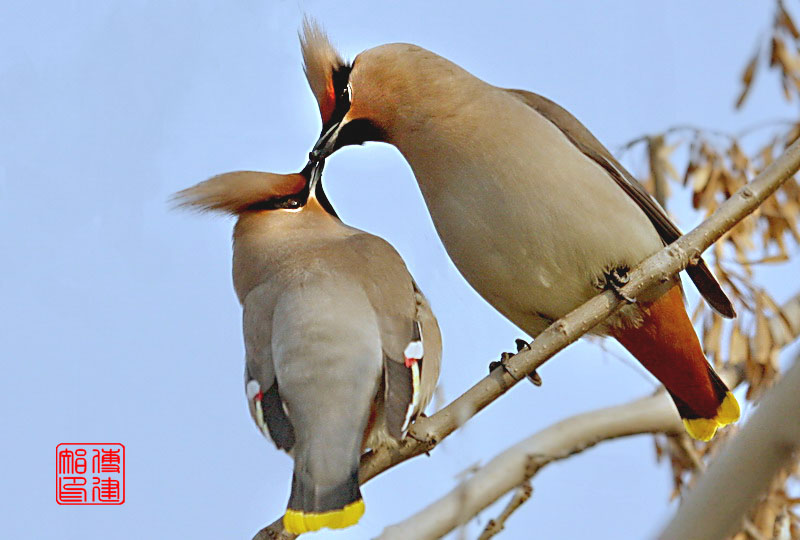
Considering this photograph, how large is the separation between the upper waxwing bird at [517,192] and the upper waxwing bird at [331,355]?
271mm

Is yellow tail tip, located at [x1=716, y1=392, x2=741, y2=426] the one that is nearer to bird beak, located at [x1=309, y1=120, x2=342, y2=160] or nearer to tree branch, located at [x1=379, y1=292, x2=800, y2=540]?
tree branch, located at [x1=379, y1=292, x2=800, y2=540]

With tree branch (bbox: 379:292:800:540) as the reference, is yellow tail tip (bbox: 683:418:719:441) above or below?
below

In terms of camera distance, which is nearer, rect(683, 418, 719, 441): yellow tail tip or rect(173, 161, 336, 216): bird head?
rect(173, 161, 336, 216): bird head

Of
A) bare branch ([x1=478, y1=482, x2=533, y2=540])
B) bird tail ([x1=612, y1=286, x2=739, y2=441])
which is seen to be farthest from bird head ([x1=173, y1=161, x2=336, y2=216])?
bare branch ([x1=478, y1=482, x2=533, y2=540])

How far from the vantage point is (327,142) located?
11.1ft

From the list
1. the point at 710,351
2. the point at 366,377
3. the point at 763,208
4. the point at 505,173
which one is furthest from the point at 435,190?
the point at 763,208

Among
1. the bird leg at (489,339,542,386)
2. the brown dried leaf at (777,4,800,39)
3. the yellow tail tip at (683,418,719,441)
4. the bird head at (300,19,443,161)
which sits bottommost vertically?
the yellow tail tip at (683,418,719,441)

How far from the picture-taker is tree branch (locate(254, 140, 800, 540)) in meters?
2.61

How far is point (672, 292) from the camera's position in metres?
3.34

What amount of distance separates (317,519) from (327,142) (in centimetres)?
132

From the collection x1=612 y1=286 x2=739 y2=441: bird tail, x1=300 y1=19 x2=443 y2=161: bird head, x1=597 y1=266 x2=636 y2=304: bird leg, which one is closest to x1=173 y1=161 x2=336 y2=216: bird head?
x1=300 y1=19 x2=443 y2=161: bird head

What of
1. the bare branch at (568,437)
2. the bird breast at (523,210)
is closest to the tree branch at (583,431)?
the bare branch at (568,437)

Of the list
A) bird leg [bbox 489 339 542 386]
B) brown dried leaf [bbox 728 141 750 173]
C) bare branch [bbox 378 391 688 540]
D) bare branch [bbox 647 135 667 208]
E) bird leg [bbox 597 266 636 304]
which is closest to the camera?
bird leg [bbox 489 339 542 386]

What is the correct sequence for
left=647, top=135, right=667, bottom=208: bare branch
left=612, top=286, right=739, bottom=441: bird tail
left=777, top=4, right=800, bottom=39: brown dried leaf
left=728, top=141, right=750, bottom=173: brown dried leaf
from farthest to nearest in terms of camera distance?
left=647, top=135, right=667, bottom=208: bare branch → left=728, top=141, right=750, bottom=173: brown dried leaf → left=777, top=4, right=800, bottom=39: brown dried leaf → left=612, top=286, right=739, bottom=441: bird tail
